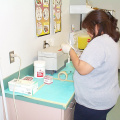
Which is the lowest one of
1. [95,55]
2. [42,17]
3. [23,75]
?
[23,75]

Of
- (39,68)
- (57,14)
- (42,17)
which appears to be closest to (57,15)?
(57,14)

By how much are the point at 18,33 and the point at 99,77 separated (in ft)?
2.69

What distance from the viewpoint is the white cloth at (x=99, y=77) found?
3.24 feet

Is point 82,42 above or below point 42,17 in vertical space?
below

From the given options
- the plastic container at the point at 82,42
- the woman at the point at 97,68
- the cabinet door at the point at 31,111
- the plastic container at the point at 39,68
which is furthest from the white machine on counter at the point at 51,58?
the plastic container at the point at 82,42

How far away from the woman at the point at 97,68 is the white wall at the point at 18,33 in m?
0.54

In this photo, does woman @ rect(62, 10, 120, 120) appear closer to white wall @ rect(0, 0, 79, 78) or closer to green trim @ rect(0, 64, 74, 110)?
green trim @ rect(0, 64, 74, 110)

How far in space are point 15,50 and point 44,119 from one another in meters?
0.65

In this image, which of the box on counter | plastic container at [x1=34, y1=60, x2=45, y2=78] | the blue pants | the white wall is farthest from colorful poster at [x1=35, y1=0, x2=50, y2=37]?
the blue pants

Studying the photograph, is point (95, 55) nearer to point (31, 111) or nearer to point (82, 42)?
point (31, 111)

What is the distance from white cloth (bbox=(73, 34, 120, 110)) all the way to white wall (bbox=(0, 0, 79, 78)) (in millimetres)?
603

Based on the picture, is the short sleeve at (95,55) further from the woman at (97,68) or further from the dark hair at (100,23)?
the dark hair at (100,23)

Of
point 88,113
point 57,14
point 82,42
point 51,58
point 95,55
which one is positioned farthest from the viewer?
point 82,42

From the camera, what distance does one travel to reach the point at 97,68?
1027mm
